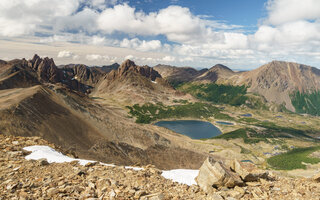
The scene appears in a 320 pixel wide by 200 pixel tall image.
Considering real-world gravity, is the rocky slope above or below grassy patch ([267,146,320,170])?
above

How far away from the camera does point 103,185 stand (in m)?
16.7

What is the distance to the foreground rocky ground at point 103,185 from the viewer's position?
583 inches

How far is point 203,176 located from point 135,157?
51396 mm

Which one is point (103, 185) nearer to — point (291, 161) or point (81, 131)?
point (81, 131)

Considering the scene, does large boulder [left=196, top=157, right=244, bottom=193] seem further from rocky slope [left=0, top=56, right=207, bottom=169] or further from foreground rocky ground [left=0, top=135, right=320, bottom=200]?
rocky slope [left=0, top=56, right=207, bottom=169]

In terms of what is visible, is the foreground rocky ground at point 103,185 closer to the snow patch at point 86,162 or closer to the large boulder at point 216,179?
the large boulder at point 216,179

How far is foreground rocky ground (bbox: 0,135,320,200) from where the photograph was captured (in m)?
14.8

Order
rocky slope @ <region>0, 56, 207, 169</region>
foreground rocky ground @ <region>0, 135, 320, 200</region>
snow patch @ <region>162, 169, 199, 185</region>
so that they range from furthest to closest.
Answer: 1. rocky slope @ <region>0, 56, 207, 169</region>
2. snow patch @ <region>162, 169, 199, 185</region>
3. foreground rocky ground @ <region>0, 135, 320, 200</region>

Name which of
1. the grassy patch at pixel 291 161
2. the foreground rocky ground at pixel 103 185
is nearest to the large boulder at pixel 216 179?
the foreground rocky ground at pixel 103 185

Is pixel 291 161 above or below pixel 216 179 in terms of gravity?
below

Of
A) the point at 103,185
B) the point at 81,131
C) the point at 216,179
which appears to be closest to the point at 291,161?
the point at 81,131

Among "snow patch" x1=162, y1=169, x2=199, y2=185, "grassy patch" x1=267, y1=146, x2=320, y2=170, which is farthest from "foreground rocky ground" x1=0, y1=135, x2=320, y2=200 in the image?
"grassy patch" x1=267, y1=146, x2=320, y2=170

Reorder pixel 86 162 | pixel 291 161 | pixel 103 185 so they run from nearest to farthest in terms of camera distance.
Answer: pixel 103 185 → pixel 86 162 → pixel 291 161

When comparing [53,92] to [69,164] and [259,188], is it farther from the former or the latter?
[259,188]
